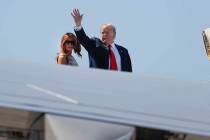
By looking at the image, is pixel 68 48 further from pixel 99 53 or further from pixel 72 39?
pixel 99 53

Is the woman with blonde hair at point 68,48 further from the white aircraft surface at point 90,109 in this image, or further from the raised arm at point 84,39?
the white aircraft surface at point 90,109

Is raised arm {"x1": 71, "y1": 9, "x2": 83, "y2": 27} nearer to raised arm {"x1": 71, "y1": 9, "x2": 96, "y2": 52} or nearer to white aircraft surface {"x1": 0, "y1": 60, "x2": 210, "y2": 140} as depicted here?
raised arm {"x1": 71, "y1": 9, "x2": 96, "y2": 52}

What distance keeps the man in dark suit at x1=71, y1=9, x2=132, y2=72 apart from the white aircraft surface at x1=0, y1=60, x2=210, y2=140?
2.81 meters

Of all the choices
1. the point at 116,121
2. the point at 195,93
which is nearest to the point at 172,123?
the point at 116,121

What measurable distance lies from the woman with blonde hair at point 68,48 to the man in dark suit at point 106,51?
0.09m

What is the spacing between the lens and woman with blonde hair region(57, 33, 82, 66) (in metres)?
5.39

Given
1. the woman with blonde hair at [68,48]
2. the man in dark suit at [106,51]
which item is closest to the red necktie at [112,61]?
the man in dark suit at [106,51]

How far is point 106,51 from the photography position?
5.65 meters

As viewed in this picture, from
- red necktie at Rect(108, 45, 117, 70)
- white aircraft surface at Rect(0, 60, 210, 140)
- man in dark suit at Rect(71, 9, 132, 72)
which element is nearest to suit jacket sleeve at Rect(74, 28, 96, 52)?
man in dark suit at Rect(71, 9, 132, 72)

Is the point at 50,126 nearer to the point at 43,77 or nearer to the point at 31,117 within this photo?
the point at 31,117

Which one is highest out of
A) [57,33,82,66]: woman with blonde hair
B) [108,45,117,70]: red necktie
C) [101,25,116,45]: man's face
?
[101,25,116,45]: man's face

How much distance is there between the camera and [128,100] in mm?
2377

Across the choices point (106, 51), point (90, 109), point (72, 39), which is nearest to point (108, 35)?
point (106, 51)

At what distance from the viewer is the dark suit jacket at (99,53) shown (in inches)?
219
